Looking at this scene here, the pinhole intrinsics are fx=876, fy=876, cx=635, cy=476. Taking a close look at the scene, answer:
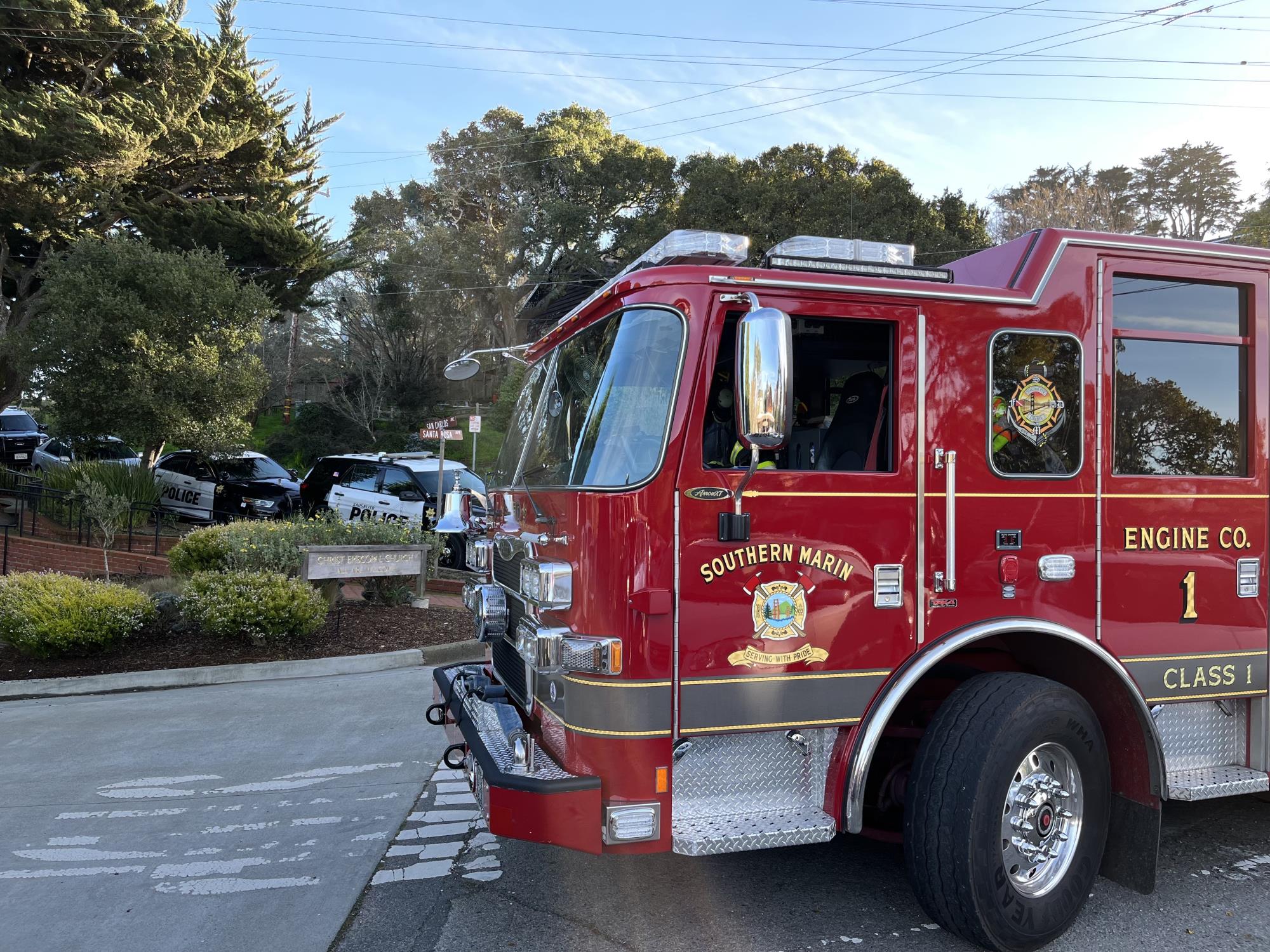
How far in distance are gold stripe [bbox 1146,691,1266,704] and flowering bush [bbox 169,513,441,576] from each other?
7701 mm

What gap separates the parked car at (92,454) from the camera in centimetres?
1745

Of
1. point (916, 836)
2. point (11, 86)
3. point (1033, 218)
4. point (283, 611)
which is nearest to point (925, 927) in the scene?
point (916, 836)

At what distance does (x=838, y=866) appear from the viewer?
4.05 m

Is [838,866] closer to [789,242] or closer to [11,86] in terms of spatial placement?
[789,242]

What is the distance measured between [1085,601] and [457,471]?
12328mm

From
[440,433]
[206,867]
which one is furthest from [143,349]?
[206,867]

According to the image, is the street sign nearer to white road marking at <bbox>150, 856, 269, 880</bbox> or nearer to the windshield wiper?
the windshield wiper

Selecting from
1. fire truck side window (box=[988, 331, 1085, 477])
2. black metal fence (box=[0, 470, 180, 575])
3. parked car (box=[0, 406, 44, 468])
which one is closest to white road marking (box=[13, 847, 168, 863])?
fire truck side window (box=[988, 331, 1085, 477])

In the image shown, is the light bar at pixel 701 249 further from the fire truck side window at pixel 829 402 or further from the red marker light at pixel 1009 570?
the red marker light at pixel 1009 570

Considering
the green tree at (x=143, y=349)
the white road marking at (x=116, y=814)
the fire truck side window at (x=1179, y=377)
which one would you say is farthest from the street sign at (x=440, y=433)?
the fire truck side window at (x=1179, y=377)

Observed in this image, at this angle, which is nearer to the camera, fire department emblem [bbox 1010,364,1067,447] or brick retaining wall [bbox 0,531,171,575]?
fire department emblem [bbox 1010,364,1067,447]

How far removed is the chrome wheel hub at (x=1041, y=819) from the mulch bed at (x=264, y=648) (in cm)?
667

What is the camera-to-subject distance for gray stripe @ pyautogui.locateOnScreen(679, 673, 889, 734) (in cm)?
305

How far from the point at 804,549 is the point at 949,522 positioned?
61 centimetres
